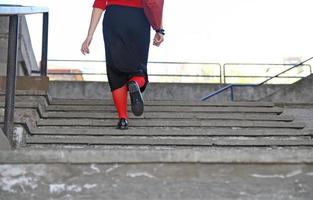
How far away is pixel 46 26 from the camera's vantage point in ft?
20.4

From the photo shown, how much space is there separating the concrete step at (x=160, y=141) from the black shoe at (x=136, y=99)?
0.24 m

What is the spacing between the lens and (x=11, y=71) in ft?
11.8

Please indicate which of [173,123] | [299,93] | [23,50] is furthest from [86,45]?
[299,93]

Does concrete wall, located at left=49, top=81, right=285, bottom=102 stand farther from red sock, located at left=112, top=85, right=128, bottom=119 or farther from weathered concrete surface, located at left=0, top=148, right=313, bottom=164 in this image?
weathered concrete surface, located at left=0, top=148, right=313, bottom=164

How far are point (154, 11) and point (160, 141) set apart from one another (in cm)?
101

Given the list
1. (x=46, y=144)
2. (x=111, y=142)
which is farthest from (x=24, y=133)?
(x=111, y=142)

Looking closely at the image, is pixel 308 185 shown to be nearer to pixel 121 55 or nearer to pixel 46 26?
pixel 121 55

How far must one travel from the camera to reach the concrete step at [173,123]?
5129 millimetres

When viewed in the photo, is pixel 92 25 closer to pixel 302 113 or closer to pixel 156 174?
pixel 156 174

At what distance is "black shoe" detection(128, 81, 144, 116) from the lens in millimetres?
4352

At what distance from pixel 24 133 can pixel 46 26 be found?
2099 mm

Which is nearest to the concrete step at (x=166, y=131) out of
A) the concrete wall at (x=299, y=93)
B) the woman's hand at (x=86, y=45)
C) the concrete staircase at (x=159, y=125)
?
the concrete staircase at (x=159, y=125)

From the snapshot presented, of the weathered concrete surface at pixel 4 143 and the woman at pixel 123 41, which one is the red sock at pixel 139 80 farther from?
the weathered concrete surface at pixel 4 143

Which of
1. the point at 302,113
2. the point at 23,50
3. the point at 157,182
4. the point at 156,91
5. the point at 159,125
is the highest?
the point at 23,50
